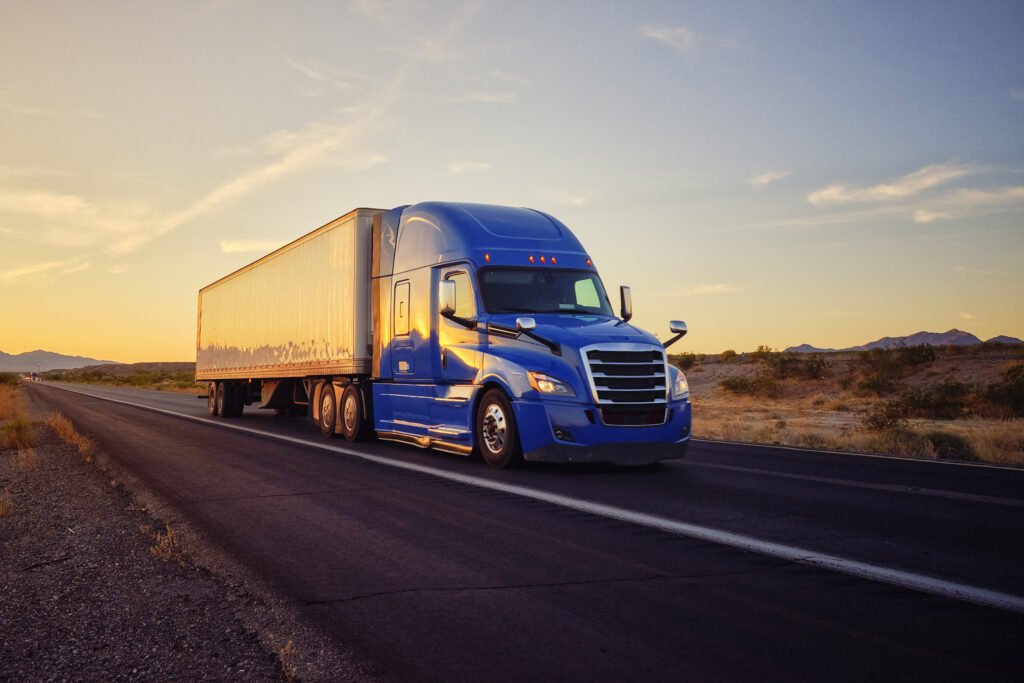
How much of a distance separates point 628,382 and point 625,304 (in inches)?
89.8

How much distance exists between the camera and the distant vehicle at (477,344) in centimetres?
988

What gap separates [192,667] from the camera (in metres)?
3.76

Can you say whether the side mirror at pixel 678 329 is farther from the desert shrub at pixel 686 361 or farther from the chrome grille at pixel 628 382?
the desert shrub at pixel 686 361

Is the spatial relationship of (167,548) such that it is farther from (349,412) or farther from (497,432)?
(349,412)

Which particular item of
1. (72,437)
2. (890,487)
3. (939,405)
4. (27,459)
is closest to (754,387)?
(939,405)

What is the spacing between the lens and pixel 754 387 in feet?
139

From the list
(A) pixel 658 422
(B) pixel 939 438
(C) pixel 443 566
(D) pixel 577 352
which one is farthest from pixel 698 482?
(B) pixel 939 438

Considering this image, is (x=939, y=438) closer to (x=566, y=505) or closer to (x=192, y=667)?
(x=566, y=505)

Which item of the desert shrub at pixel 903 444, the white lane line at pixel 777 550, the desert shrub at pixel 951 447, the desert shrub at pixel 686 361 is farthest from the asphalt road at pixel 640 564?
the desert shrub at pixel 686 361

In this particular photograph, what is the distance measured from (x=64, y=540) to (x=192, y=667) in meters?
3.84

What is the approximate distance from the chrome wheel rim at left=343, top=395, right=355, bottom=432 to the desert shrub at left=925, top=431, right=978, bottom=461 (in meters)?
9.92

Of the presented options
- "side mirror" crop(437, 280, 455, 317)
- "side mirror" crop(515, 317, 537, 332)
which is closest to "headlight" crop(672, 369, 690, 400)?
"side mirror" crop(515, 317, 537, 332)

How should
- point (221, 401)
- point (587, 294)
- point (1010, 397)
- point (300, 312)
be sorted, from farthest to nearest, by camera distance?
point (1010, 397) < point (221, 401) < point (300, 312) < point (587, 294)

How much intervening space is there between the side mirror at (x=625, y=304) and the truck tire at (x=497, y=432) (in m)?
2.46
